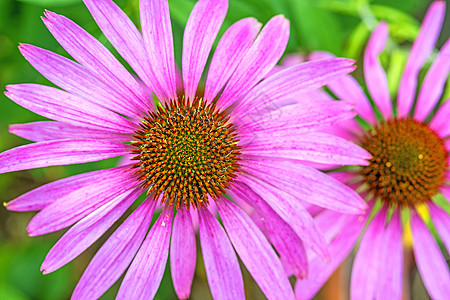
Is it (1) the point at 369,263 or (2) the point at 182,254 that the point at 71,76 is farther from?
(1) the point at 369,263

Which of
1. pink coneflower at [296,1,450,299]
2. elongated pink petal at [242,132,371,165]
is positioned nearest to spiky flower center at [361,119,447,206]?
pink coneflower at [296,1,450,299]

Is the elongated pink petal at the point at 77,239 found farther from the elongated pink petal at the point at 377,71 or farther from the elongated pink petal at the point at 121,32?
the elongated pink petal at the point at 377,71

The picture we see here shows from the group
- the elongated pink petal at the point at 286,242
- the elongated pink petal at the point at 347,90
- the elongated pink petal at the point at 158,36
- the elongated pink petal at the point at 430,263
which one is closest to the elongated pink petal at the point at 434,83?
the elongated pink petal at the point at 347,90

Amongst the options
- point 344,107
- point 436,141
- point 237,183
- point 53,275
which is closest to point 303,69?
point 344,107

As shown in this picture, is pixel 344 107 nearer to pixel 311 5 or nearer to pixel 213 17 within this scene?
pixel 213 17

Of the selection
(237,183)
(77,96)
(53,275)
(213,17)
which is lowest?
(53,275)

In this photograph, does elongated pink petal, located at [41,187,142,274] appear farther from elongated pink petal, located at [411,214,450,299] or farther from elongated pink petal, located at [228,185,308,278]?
elongated pink petal, located at [411,214,450,299]

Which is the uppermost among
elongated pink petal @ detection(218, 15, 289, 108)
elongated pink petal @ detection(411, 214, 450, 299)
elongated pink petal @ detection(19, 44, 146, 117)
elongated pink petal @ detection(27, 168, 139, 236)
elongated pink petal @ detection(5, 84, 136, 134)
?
elongated pink petal @ detection(218, 15, 289, 108)
